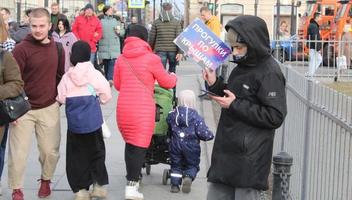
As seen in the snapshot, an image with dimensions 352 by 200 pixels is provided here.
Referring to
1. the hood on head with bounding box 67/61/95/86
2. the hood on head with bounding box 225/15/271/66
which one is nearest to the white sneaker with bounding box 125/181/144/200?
the hood on head with bounding box 67/61/95/86

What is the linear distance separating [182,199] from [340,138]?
9.34 feet

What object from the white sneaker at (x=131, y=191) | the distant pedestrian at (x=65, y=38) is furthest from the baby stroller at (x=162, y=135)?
the distant pedestrian at (x=65, y=38)

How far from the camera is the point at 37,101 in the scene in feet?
21.3

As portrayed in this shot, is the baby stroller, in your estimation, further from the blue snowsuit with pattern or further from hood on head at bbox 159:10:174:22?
hood on head at bbox 159:10:174:22

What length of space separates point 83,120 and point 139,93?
62 cm

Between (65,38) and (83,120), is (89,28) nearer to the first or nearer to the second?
(65,38)

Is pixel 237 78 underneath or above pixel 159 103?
above

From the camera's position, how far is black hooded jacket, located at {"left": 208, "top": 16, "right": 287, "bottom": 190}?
4.23m

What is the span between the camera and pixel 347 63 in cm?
1994

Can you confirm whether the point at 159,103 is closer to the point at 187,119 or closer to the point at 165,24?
the point at 187,119

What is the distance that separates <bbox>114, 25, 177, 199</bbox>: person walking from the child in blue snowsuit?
369 mm

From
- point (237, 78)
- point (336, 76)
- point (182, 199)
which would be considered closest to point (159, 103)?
point (182, 199)

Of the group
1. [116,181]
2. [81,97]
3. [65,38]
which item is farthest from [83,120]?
[65,38]

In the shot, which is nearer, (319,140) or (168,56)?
(319,140)
